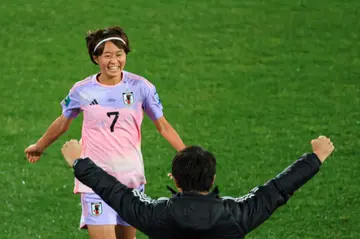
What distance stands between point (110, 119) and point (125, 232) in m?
0.83

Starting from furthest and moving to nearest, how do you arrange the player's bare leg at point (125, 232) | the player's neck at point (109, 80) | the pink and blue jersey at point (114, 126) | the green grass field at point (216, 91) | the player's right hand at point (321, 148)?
the green grass field at point (216, 91)
the player's bare leg at point (125, 232)
the player's neck at point (109, 80)
the pink and blue jersey at point (114, 126)
the player's right hand at point (321, 148)

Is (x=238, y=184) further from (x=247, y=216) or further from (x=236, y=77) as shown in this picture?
(x=247, y=216)

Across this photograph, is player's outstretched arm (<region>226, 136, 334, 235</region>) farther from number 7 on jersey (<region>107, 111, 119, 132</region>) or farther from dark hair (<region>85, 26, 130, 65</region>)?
dark hair (<region>85, 26, 130, 65</region>)

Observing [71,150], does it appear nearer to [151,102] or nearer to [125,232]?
[151,102]

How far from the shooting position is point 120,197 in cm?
523

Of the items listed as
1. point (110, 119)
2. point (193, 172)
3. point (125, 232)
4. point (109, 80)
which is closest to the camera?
point (193, 172)

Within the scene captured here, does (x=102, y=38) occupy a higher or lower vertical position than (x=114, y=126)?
higher

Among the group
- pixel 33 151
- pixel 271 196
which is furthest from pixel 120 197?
pixel 33 151

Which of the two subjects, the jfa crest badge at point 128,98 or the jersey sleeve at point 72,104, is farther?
the jersey sleeve at point 72,104

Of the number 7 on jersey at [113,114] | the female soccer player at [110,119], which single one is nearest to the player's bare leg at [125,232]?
the female soccer player at [110,119]

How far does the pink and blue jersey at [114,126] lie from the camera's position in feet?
23.9

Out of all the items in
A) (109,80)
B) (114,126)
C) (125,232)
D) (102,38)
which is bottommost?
(125,232)

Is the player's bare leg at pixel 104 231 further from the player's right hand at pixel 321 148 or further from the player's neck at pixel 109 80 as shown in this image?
the player's right hand at pixel 321 148

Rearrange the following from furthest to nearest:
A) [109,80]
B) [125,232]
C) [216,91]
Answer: [216,91] → [125,232] → [109,80]
